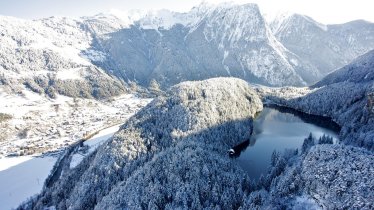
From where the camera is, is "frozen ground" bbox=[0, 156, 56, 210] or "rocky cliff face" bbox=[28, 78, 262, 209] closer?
"rocky cliff face" bbox=[28, 78, 262, 209]

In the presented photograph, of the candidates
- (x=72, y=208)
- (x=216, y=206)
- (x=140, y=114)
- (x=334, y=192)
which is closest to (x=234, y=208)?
(x=216, y=206)

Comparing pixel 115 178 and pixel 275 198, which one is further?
pixel 115 178

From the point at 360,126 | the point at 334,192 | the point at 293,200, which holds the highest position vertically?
the point at 334,192

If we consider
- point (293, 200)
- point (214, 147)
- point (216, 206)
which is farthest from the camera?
point (214, 147)

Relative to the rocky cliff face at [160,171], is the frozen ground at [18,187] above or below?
below

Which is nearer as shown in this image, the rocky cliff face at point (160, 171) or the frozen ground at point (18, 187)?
the rocky cliff face at point (160, 171)

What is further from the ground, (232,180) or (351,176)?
(351,176)

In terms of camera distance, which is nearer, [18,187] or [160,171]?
[160,171]

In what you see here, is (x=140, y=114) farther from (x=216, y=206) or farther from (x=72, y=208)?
(x=216, y=206)

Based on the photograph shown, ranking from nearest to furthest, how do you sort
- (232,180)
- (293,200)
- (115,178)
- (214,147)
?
(293,200) < (232,180) < (115,178) < (214,147)

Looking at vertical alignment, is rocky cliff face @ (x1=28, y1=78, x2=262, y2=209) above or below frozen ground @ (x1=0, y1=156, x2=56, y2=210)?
above
